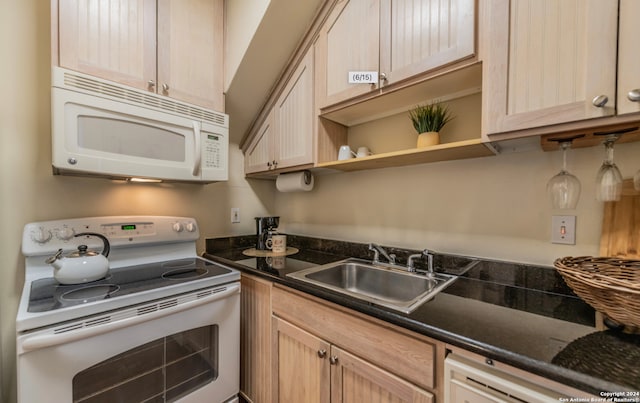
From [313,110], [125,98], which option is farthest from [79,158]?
[313,110]

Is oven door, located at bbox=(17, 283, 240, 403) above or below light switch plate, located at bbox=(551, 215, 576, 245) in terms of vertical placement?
below

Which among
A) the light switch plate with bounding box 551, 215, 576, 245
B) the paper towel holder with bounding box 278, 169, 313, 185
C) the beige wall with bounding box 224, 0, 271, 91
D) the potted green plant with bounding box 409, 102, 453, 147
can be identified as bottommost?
the light switch plate with bounding box 551, 215, 576, 245

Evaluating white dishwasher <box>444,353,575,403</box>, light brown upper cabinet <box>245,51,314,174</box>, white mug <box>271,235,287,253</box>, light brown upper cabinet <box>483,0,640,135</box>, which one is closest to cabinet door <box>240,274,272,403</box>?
white mug <box>271,235,287,253</box>

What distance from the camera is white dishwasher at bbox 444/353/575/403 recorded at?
606 millimetres

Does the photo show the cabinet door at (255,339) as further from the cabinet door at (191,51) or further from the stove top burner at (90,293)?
the cabinet door at (191,51)

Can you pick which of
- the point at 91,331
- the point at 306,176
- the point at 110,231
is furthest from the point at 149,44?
the point at 91,331

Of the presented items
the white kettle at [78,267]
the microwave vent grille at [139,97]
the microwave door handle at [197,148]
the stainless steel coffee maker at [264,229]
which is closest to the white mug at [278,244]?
the stainless steel coffee maker at [264,229]

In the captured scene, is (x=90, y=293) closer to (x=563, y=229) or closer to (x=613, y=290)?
(x=613, y=290)

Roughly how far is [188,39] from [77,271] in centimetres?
132

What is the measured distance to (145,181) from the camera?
1563 mm

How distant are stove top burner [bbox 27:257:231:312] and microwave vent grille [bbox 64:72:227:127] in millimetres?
848

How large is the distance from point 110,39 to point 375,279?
1805 mm

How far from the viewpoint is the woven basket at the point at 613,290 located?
627 mm

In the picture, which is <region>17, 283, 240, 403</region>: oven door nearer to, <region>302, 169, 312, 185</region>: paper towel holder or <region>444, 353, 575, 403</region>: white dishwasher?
<region>302, 169, 312, 185</region>: paper towel holder
